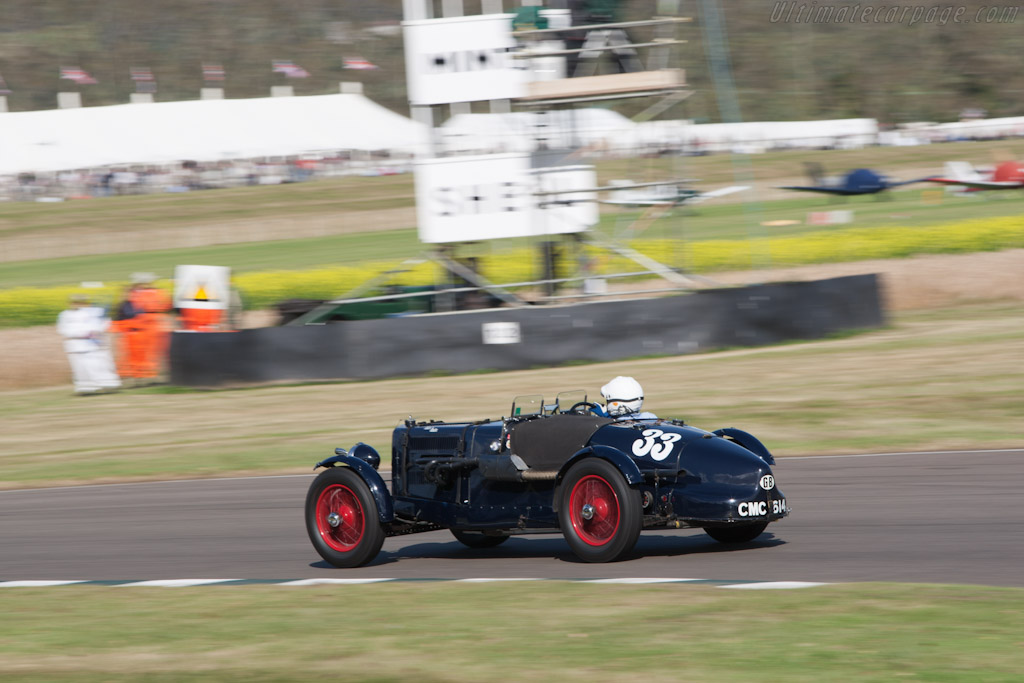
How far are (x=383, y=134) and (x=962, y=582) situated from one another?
6527cm

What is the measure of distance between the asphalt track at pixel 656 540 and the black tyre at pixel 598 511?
0.14 metres

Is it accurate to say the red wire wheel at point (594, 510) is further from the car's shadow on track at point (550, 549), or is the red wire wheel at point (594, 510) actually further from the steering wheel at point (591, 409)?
the steering wheel at point (591, 409)

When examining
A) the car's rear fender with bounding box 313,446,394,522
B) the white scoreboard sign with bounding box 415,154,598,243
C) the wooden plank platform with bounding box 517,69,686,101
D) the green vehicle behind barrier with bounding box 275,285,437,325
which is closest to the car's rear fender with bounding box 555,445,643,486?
the car's rear fender with bounding box 313,446,394,522

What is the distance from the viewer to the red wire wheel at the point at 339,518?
26.0ft

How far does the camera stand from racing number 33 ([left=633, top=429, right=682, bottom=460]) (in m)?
7.02

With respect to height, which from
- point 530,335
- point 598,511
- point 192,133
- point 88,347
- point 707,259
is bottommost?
point 598,511

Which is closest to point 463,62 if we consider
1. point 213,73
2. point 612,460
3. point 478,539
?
point 478,539

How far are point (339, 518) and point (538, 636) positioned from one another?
2.71 meters

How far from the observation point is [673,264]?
2898 cm

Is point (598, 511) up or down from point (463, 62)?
down

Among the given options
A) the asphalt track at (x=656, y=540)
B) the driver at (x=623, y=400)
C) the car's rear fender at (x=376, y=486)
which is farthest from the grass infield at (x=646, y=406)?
the car's rear fender at (x=376, y=486)

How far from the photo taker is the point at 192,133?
67375 mm

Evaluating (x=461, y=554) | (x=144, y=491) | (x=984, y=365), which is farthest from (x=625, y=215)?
(x=461, y=554)

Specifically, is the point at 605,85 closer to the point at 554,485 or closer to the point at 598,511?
the point at 554,485
